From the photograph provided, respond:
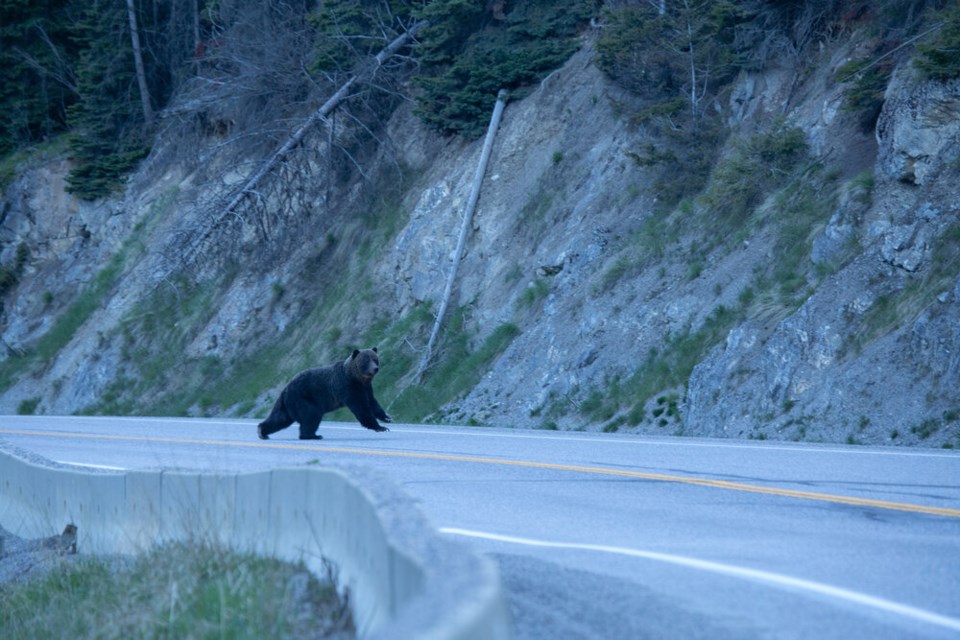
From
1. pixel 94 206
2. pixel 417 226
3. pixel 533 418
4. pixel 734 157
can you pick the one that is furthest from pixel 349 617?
pixel 94 206

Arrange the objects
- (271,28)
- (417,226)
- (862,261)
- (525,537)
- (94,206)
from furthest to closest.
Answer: (94,206) → (271,28) → (417,226) → (862,261) → (525,537)

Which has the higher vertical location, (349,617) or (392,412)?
(349,617)

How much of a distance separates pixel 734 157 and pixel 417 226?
9.88m

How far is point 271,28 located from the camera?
3544 centimetres

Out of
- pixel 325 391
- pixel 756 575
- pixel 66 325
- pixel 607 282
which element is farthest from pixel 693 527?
pixel 66 325

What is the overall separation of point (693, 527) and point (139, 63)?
38772 mm

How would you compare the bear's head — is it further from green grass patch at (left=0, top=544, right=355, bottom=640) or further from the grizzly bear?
green grass patch at (left=0, top=544, right=355, bottom=640)

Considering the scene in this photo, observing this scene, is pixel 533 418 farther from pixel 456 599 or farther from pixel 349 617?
pixel 456 599

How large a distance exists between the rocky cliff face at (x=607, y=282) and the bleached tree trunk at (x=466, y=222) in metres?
0.25

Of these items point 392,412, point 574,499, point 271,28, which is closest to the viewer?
point 574,499

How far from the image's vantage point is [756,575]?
6324 mm

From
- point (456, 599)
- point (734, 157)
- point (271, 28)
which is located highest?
point (271, 28)

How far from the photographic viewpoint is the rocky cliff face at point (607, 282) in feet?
56.0

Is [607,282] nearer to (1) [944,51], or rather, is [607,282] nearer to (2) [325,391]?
(1) [944,51]
